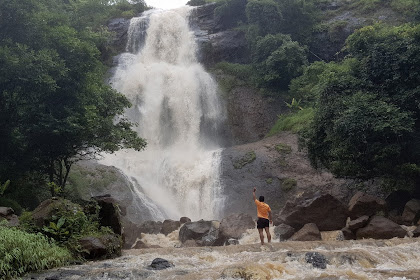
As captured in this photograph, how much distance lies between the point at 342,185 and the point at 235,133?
35.3 ft

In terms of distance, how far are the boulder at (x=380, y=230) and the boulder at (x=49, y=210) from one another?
930cm

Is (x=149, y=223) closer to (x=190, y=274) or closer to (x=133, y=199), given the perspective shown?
(x=133, y=199)

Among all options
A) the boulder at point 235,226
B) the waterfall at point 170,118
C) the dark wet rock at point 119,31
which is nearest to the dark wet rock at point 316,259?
the boulder at point 235,226

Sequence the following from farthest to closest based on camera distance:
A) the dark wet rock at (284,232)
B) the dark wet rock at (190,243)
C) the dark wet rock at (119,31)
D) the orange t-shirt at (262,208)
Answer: the dark wet rock at (119,31) < the dark wet rock at (190,243) < the dark wet rock at (284,232) < the orange t-shirt at (262,208)

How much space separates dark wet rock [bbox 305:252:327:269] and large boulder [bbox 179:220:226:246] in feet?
22.2

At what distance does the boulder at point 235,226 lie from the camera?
15.6m

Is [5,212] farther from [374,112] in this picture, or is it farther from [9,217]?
[374,112]

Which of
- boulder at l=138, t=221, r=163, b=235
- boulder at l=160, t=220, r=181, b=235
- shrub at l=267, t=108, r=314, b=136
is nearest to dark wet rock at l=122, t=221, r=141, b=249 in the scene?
boulder at l=138, t=221, r=163, b=235

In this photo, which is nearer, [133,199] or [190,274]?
[190,274]

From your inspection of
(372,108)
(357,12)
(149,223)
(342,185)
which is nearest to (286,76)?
(357,12)

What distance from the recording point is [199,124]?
30.3 meters

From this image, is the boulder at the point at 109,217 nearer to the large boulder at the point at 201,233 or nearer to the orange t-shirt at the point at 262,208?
the large boulder at the point at 201,233

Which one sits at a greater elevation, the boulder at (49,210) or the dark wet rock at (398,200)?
the boulder at (49,210)

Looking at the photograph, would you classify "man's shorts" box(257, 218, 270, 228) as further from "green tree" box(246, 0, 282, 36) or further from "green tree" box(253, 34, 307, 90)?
"green tree" box(246, 0, 282, 36)
